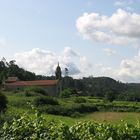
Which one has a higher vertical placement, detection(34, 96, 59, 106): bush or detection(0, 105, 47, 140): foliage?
detection(0, 105, 47, 140): foliage

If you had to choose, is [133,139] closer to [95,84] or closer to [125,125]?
[125,125]

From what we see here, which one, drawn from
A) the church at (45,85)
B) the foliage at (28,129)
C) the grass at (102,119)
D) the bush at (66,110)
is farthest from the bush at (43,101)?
the foliage at (28,129)

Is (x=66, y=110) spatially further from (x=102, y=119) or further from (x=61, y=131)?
(x=61, y=131)

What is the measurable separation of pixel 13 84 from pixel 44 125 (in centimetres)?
11230

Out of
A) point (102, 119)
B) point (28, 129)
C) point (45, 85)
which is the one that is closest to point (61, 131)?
point (28, 129)

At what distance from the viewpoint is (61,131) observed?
754 centimetres

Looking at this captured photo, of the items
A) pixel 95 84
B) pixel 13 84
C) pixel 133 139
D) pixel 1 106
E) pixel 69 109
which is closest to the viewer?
pixel 133 139

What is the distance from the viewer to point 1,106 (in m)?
41.2

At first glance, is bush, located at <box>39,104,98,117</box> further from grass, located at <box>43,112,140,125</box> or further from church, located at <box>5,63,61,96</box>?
church, located at <box>5,63,61,96</box>

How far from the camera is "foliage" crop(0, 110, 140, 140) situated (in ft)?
25.0

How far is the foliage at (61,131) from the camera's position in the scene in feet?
25.0

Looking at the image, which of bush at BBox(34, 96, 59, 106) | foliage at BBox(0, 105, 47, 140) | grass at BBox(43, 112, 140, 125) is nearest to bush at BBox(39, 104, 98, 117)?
bush at BBox(34, 96, 59, 106)

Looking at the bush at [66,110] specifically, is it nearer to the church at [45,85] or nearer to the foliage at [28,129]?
the church at [45,85]

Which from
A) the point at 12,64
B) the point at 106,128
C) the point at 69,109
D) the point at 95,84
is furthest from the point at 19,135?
the point at 95,84
